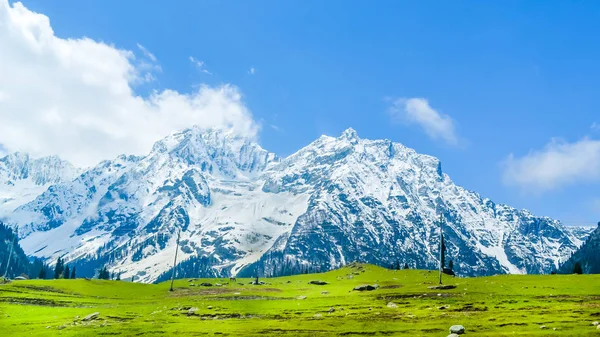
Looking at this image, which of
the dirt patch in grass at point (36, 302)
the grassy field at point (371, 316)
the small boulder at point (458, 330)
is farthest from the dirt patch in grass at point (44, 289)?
the small boulder at point (458, 330)

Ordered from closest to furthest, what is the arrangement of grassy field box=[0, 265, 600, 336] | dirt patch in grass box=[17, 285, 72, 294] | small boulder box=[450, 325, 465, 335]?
1. small boulder box=[450, 325, 465, 335]
2. grassy field box=[0, 265, 600, 336]
3. dirt patch in grass box=[17, 285, 72, 294]

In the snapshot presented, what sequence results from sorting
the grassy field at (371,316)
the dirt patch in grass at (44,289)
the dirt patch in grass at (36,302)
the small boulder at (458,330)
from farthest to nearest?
the dirt patch in grass at (44,289), the dirt patch in grass at (36,302), the grassy field at (371,316), the small boulder at (458,330)

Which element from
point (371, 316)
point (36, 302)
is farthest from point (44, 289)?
point (371, 316)

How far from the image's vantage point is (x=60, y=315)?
6388 centimetres

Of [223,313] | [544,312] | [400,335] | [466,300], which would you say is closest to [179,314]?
[223,313]

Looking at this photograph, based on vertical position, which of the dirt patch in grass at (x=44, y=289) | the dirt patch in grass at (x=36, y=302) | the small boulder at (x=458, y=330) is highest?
the dirt patch in grass at (x=44, y=289)

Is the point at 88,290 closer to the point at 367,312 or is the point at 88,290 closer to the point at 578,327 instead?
the point at 367,312

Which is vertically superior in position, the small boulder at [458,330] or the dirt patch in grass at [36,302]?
the small boulder at [458,330]

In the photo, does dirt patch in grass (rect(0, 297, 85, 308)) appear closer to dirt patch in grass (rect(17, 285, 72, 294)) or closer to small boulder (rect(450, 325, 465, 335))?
dirt patch in grass (rect(17, 285, 72, 294))

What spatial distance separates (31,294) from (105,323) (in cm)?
5165

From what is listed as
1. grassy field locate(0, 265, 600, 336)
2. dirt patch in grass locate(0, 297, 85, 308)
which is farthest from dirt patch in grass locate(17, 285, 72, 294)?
grassy field locate(0, 265, 600, 336)

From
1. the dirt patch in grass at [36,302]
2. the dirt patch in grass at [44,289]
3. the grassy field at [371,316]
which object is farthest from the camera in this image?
the dirt patch in grass at [44,289]

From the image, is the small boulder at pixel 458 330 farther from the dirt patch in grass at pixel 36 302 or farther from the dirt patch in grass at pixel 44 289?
the dirt patch in grass at pixel 44 289

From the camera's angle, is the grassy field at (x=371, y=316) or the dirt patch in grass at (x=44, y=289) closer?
the grassy field at (x=371, y=316)
